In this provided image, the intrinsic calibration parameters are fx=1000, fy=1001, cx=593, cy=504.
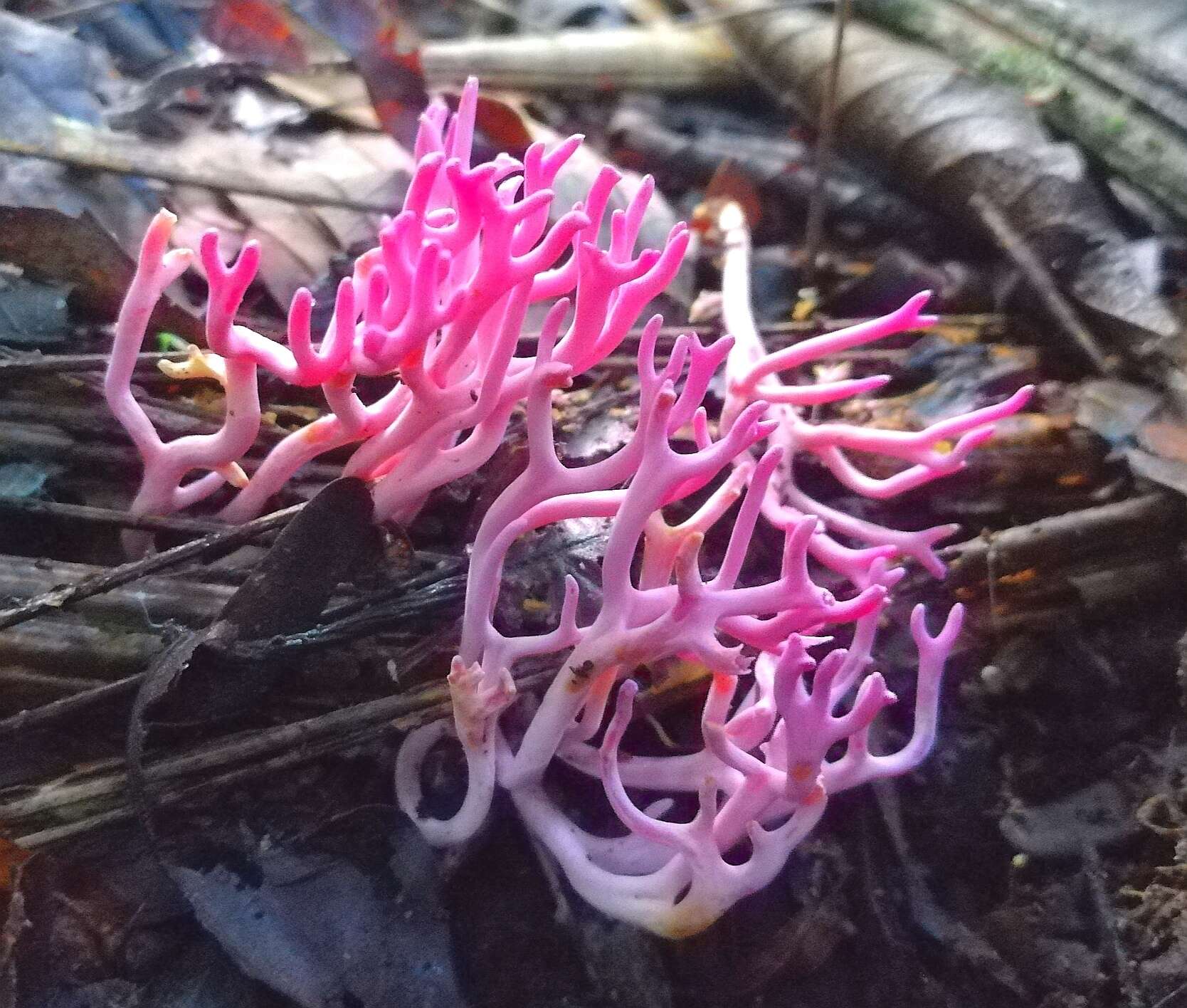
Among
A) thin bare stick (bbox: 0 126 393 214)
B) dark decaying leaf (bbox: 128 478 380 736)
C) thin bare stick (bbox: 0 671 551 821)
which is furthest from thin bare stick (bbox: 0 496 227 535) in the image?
thin bare stick (bbox: 0 126 393 214)

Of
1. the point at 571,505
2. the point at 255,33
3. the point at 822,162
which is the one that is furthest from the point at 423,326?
the point at 255,33

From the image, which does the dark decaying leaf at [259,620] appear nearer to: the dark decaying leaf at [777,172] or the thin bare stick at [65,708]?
the thin bare stick at [65,708]

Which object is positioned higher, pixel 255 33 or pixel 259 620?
pixel 255 33

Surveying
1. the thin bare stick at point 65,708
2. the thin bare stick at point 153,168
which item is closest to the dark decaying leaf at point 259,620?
the thin bare stick at point 65,708

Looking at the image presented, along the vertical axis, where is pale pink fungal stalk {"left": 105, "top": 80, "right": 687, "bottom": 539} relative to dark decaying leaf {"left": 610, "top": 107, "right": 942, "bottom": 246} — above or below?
below

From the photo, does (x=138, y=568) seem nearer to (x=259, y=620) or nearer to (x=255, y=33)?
(x=259, y=620)

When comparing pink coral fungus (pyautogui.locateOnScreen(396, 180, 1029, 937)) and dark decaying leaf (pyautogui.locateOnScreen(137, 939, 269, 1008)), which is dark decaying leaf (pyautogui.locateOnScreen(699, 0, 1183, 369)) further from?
dark decaying leaf (pyautogui.locateOnScreen(137, 939, 269, 1008))
